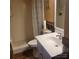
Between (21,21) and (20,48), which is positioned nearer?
(20,48)

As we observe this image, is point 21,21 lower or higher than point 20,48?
higher

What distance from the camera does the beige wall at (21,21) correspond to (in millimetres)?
3170

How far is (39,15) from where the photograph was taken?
2.92 m

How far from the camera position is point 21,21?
3.29 metres

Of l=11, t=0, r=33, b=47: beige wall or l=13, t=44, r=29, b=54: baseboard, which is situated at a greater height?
l=11, t=0, r=33, b=47: beige wall

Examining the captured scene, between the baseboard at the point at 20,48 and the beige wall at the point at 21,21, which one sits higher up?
the beige wall at the point at 21,21

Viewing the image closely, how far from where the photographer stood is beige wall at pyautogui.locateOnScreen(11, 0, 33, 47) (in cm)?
317

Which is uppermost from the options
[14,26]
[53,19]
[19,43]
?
[53,19]
